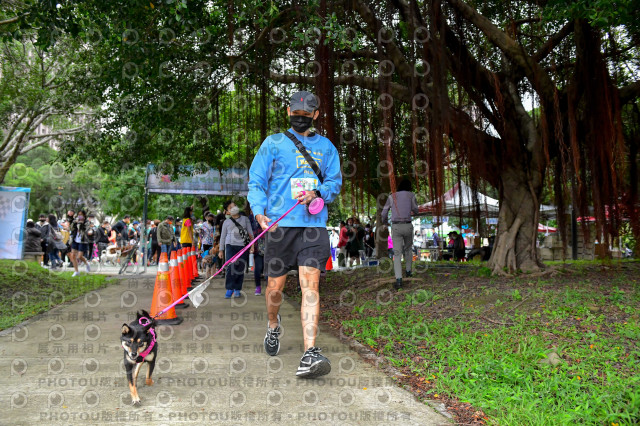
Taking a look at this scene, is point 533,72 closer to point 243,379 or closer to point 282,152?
point 282,152

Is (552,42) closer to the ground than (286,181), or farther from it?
farther from it

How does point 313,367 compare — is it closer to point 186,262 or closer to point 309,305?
point 309,305

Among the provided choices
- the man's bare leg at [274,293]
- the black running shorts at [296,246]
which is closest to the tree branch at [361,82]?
the black running shorts at [296,246]

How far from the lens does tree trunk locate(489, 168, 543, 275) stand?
837cm

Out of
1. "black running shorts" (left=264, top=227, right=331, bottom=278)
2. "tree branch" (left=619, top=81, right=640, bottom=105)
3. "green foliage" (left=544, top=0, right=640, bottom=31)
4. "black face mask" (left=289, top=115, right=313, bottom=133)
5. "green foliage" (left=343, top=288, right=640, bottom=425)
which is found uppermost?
"green foliage" (left=544, top=0, right=640, bottom=31)

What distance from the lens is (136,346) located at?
3.05 meters

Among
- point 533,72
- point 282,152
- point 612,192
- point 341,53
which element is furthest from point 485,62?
point 282,152

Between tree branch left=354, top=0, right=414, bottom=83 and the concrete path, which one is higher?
tree branch left=354, top=0, right=414, bottom=83

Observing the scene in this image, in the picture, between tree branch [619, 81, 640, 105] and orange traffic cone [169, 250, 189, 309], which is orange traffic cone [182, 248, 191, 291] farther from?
tree branch [619, 81, 640, 105]

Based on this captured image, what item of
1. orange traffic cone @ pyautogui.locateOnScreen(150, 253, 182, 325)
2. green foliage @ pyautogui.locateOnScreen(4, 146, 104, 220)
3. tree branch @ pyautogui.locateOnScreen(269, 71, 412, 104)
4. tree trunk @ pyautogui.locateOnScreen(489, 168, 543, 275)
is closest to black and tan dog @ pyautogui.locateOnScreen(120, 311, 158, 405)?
orange traffic cone @ pyautogui.locateOnScreen(150, 253, 182, 325)

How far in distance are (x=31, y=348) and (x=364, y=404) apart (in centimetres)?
306

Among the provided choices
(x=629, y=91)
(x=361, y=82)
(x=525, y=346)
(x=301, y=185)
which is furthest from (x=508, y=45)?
(x=301, y=185)

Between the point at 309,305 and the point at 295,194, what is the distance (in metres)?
0.81

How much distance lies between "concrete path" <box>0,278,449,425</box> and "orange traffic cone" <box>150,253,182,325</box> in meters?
0.35
